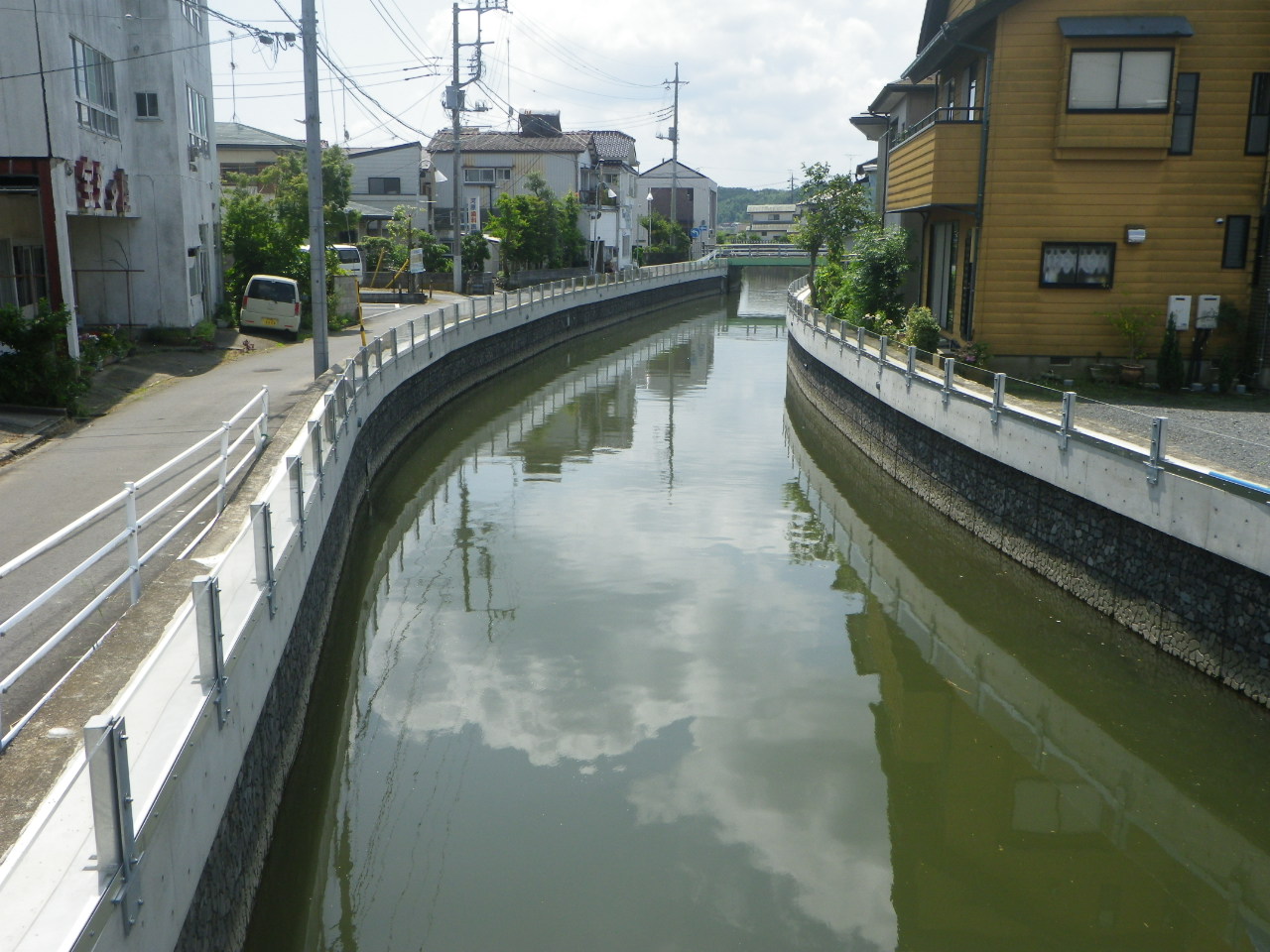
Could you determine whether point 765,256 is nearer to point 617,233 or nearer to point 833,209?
point 617,233

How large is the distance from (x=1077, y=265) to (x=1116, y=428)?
339 inches

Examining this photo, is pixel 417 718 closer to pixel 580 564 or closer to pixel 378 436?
pixel 580 564

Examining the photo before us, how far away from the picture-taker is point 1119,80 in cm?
1931

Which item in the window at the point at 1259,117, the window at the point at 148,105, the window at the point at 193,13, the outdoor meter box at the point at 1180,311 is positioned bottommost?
the outdoor meter box at the point at 1180,311

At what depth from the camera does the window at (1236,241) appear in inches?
779

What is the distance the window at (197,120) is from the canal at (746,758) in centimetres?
1497

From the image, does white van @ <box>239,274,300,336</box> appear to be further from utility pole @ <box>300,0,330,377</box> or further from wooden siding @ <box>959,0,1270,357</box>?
wooden siding @ <box>959,0,1270,357</box>

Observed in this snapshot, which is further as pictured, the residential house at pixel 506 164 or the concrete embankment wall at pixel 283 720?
the residential house at pixel 506 164

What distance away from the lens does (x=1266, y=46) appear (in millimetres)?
19281

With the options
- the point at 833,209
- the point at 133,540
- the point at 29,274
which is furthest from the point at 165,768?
the point at 833,209

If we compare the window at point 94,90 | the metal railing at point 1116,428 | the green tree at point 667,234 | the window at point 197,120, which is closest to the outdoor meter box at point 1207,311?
the metal railing at point 1116,428

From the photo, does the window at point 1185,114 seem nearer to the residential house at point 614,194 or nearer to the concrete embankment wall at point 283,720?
the concrete embankment wall at point 283,720

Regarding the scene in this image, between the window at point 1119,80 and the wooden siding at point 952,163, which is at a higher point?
the window at point 1119,80

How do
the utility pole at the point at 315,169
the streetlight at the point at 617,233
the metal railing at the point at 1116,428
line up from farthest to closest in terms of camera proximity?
1. the streetlight at the point at 617,233
2. the utility pole at the point at 315,169
3. the metal railing at the point at 1116,428
